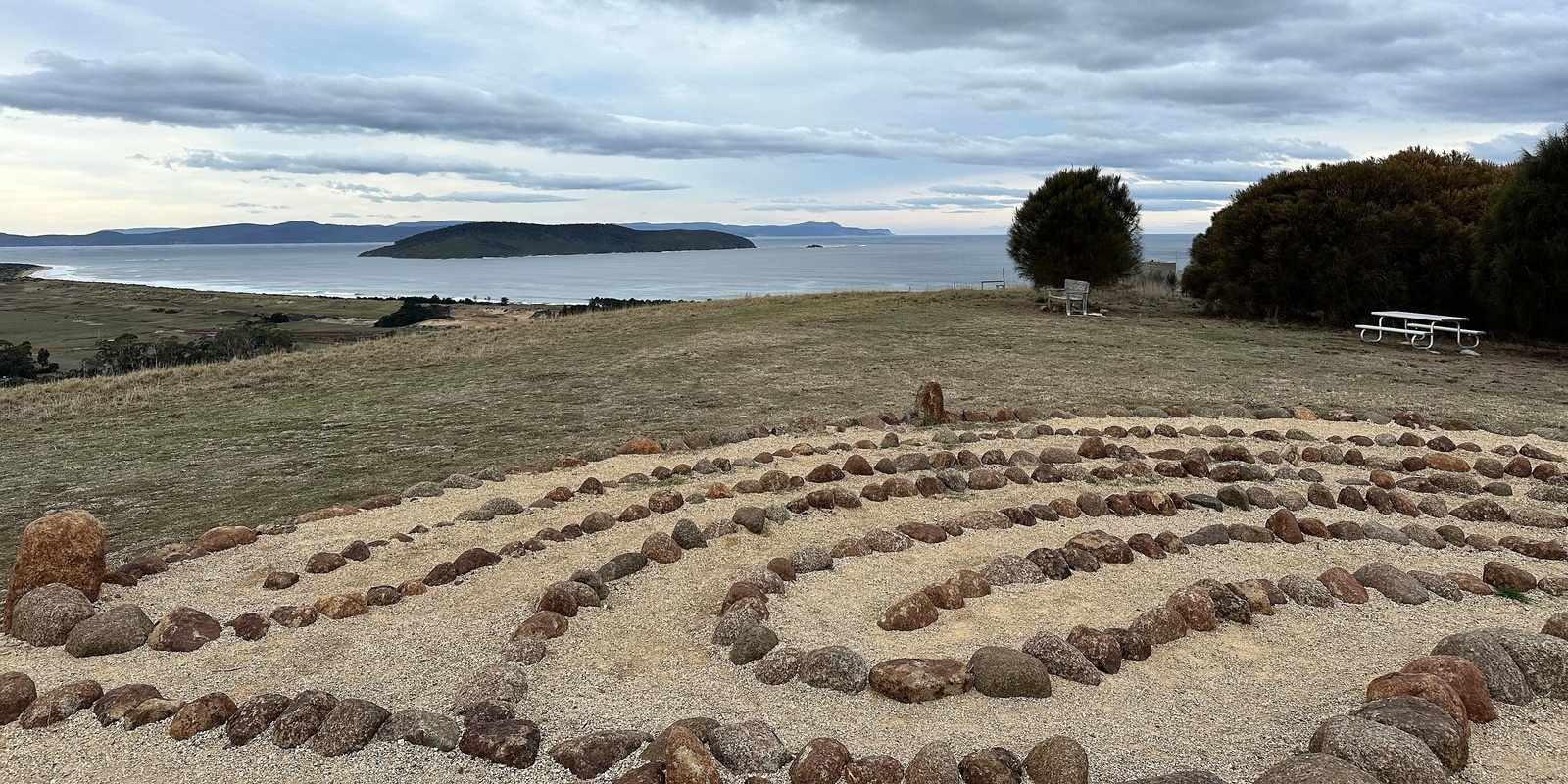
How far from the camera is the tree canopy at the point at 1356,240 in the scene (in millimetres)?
19078

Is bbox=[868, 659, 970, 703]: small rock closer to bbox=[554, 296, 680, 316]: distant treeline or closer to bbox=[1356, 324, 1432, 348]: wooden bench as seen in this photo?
bbox=[1356, 324, 1432, 348]: wooden bench

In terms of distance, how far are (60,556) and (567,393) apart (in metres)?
8.36

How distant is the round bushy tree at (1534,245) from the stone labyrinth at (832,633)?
10.9 m

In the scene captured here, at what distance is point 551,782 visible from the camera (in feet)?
10.6

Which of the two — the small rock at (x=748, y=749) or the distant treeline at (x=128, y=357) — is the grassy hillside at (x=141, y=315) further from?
the small rock at (x=748, y=749)

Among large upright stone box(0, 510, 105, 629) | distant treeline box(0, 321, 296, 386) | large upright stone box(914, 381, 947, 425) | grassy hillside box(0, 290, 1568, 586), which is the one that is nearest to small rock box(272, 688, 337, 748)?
large upright stone box(0, 510, 105, 629)

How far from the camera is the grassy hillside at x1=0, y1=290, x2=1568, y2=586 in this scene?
28.2ft

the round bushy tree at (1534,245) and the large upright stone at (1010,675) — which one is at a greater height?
the round bushy tree at (1534,245)

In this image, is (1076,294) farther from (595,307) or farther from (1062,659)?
(1062,659)

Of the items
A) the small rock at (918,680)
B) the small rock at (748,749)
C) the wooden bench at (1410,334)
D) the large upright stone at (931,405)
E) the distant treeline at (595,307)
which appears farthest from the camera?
the distant treeline at (595,307)

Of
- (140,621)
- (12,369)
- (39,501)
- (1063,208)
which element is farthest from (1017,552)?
(12,369)

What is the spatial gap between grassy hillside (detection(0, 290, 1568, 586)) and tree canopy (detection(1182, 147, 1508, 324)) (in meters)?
1.75

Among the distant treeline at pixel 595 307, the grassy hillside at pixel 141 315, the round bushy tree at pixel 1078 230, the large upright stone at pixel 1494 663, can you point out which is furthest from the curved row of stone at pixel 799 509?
the grassy hillside at pixel 141 315

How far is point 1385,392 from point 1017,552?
8.92 metres
